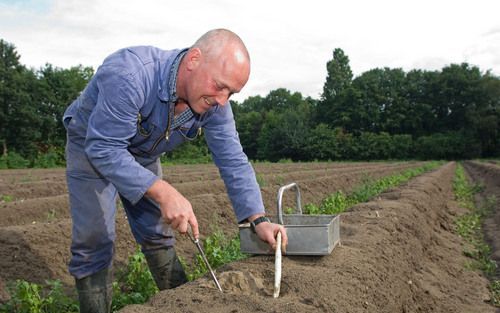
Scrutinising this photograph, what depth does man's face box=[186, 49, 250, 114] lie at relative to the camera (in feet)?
8.50

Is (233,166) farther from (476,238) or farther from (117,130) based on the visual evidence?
(476,238)

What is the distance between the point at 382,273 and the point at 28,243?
389 cm

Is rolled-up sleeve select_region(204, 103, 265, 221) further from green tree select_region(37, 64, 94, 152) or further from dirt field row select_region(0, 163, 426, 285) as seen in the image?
green tree select_region(37, 64, 94, 152)

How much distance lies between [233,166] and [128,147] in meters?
0.73

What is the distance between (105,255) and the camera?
130 inches

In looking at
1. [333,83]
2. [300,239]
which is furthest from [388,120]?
[300,239]

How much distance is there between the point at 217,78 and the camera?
8.59ft

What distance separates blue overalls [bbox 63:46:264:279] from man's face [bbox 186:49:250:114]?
16 centimetres

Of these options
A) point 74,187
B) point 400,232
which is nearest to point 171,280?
point 74,187

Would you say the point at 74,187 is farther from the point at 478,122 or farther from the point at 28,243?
the point at 478,122

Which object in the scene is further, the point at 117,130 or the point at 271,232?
the point at 271,232

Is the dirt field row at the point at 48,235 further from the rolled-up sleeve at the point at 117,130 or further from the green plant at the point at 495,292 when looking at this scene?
the green plant at the point at 495,292

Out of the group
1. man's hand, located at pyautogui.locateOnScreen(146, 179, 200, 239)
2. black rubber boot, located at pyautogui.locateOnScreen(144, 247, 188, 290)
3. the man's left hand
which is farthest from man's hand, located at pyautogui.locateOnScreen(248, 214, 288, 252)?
black rubber boot, located at pyautogui.locateOnScreen(144, 247, 188, 290)

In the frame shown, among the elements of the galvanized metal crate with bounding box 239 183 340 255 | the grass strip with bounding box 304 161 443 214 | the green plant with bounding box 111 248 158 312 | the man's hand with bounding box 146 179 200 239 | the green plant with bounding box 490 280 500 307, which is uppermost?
the man's hand with bounding box 146 179 200 239
